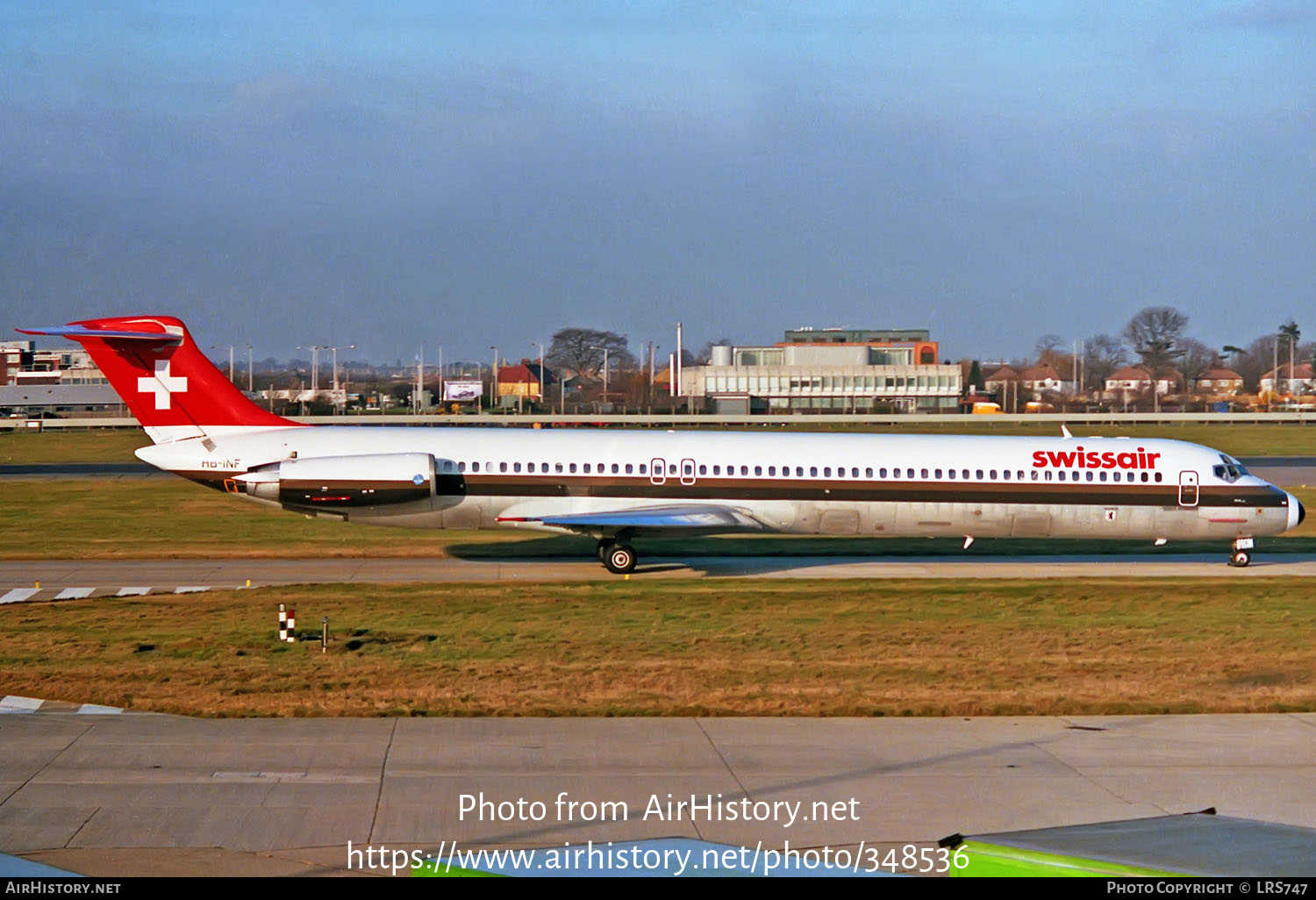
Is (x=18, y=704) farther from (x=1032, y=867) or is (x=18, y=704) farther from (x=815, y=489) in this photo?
(x=815, y=489)

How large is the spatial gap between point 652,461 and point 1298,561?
50.2ft

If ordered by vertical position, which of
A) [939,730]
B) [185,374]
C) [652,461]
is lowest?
[939,730]

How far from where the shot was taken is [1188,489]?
29250 mm

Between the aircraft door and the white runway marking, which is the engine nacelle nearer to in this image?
the white runway marking

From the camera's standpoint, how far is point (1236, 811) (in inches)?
462

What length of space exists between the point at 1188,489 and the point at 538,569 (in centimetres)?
1420

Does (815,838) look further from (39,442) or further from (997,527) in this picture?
(39,442)

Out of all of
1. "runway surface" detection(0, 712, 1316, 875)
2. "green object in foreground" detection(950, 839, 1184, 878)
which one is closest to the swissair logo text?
"runway surface" detection(0, 712, 1316, 875)

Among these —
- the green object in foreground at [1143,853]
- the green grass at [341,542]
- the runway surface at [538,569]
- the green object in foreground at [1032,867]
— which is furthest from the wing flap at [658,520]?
the green object in foreground at [1032,867]

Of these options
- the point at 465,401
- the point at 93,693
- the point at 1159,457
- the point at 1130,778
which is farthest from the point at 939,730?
the point at 465,401

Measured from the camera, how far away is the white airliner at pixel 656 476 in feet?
91.2

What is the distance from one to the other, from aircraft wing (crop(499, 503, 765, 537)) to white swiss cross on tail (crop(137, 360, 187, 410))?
7.27 metres

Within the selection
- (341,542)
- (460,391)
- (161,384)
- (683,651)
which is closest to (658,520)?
(683,651)

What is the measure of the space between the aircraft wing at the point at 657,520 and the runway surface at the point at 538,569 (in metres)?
1.00
